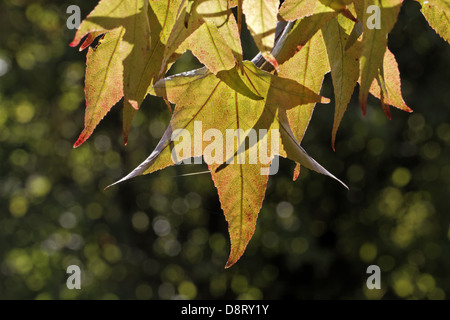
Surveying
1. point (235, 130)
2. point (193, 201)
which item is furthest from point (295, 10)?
point (193, 201)

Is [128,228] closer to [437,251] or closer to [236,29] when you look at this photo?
[437,251]

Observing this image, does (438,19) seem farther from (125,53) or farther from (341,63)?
(125,53)

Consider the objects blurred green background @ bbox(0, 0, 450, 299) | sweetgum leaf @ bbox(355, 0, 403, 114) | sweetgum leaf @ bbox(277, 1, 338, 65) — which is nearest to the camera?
sweetgum leaf @ bbox(355, 0, 403, 114)

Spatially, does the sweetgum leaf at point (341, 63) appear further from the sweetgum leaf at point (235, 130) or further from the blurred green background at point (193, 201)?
the blurred green background at point (193, 201)

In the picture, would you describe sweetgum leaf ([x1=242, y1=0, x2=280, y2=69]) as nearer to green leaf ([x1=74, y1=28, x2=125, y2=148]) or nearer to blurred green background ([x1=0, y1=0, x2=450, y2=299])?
green leaf ([x1=74, y1=28, x2=125, y2=148])

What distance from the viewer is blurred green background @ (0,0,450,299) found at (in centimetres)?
480

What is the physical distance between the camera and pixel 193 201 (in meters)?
5.59

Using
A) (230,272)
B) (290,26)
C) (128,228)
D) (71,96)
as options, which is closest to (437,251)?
(230,272)

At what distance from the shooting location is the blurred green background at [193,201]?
15.7ft

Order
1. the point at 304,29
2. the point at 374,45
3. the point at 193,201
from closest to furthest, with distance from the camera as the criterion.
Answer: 1. the point at 374,45
2. the point at 304,29
3. the point at 193,201

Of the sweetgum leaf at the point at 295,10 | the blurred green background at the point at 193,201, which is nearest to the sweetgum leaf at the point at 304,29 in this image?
the sweetgum leaf at the point at 295,10

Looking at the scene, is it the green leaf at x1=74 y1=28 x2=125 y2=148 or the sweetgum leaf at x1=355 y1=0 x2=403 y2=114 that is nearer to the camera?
the sweetgum leaf at x1=355 y1=0 x2=403 y2=114

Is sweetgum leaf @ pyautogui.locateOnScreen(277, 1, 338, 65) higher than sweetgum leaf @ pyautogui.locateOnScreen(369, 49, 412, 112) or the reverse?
higher

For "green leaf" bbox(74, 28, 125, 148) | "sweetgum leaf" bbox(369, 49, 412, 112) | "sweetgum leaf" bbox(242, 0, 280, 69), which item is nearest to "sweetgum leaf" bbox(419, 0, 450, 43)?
"sweetgum leaf" bbox(369, 49, 412, 112)
